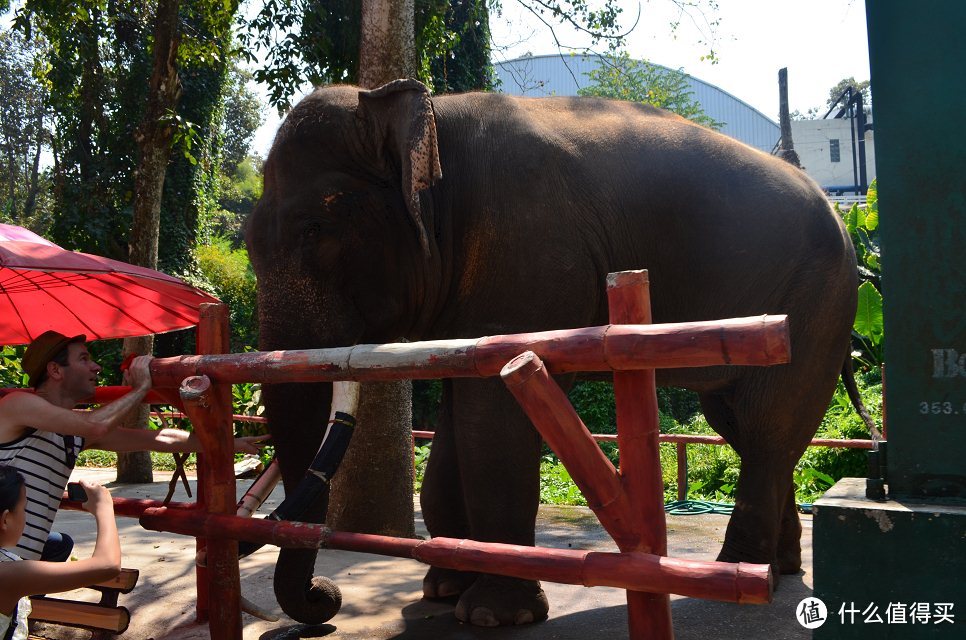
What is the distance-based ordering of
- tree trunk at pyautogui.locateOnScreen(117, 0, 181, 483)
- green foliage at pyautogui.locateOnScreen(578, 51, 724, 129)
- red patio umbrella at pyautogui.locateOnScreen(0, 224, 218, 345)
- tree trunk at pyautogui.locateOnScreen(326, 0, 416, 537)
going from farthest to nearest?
1. green foliage at pyautogui.locateOnScreen(578, 51, 724, 129)
2. tree trunk at pyautogui.locateOnScreen(117, 0, 181, 483)
3. tree trunk at pyautogui.locateOnScreen(326, 0, 416, 537)
4. red patio umbrella at pyautogui.locateOnScreen(0, 224, 218, 345)

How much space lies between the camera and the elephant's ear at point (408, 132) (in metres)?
3.92

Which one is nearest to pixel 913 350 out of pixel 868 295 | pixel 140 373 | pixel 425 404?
pixel 140 373

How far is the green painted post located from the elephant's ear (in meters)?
1.74

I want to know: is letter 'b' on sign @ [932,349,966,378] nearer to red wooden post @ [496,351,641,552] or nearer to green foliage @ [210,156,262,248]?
red wooden post @ [496,351,641,552]

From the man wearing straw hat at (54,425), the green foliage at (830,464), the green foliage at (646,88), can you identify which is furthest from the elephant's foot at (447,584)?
the green foliage at (646,88)

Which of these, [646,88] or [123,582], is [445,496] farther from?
[646,88]

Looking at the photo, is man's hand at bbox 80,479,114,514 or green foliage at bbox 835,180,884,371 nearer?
man's hand at bbox 80,479,114,514

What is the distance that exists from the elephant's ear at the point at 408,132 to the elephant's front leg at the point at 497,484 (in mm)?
775

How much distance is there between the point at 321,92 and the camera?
14.6ft

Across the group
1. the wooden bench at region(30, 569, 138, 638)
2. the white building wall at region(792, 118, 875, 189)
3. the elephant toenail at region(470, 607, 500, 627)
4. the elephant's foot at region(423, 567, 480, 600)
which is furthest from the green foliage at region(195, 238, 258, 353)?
the white building wall at region(792, 118, 875, 189)

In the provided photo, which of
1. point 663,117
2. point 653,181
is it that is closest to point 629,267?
point 653,181

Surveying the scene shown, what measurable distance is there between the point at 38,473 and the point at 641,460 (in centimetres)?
219

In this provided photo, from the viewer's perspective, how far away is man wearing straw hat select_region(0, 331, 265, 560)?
3273 millimetres

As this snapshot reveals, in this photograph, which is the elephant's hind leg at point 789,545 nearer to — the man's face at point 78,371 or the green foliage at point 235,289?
the man's face at point 78,371
